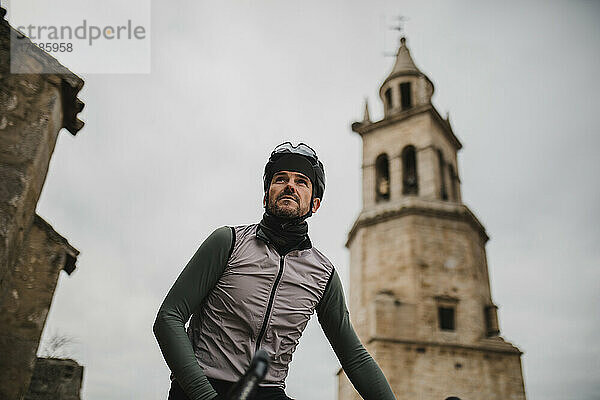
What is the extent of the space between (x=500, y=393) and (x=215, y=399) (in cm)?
1653

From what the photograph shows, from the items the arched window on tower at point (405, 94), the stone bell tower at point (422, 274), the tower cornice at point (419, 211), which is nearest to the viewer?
the stone bell tower at point (422, 274)

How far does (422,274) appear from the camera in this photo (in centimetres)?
1780

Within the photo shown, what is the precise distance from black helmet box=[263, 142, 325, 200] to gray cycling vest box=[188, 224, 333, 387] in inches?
11.8

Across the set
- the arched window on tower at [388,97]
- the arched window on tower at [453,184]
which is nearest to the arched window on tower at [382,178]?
the arched window on tower at [453,184]

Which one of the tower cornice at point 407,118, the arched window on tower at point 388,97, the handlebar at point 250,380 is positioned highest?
the arched window on tower at point 388,97

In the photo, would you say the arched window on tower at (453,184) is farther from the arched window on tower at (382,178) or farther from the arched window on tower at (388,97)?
the arched window on tower at (388,97)

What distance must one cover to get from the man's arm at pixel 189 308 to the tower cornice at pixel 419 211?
1746cm

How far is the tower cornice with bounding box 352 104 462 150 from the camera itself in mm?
21994

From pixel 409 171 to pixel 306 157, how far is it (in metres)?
20.4

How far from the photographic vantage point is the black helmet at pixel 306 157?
2.35m

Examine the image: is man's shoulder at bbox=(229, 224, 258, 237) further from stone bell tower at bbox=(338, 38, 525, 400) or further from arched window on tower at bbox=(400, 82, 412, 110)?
arched window on tower at bbox=(400, 82, 412, 110)

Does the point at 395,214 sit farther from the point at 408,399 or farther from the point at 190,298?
the point at 190,298

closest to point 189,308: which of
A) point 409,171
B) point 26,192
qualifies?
point 26,192

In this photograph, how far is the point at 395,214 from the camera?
19.2m
